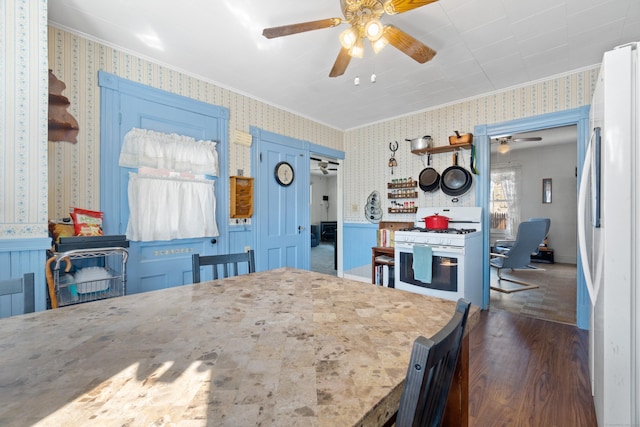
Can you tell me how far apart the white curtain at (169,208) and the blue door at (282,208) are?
72 centimetres

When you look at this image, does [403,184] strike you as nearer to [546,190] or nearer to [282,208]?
[282,208]

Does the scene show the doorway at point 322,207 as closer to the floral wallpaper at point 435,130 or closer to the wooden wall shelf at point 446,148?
the floral wallpaper at point 435,130

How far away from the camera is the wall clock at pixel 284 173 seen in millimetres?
3625

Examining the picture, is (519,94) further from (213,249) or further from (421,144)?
(213,249)

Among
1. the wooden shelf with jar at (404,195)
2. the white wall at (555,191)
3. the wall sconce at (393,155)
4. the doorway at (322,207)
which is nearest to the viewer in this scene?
the wooden shelf with jar at (404,195)

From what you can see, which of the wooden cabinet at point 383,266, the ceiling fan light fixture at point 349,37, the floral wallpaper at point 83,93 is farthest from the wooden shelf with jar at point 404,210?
the floral wallpaper at point 83,93

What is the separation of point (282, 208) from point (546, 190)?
5.87m

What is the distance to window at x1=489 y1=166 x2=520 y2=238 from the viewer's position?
6.30m

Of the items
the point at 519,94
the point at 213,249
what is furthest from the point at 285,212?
the point at 519,94

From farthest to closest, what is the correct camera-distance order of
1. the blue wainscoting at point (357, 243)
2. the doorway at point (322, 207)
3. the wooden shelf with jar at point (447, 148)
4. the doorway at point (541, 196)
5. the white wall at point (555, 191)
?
the doorway at point (322, 207)
the white wall at point (555, 191)
the doorway at point (541, 196)
the blue wainscoting at point (357, 243)
the wooden shelf with jar at point (447, 148)

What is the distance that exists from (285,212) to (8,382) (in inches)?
126

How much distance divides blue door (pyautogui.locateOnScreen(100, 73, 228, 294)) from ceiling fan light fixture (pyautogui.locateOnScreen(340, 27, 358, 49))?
1.82 metres

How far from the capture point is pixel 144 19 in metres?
2.03

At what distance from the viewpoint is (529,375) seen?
1951mm
